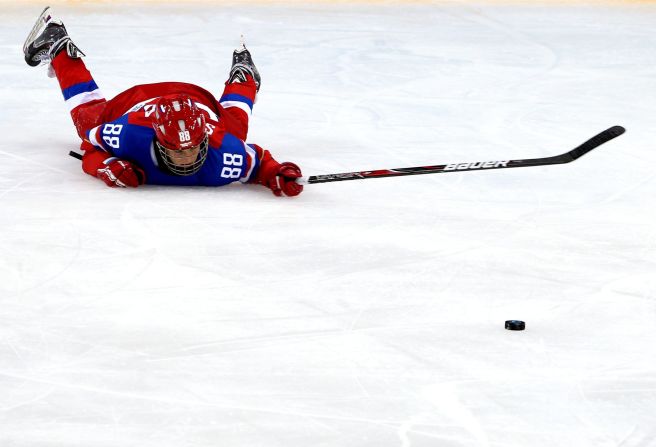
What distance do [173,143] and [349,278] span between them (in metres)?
1.03

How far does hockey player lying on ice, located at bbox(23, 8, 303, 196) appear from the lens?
4.51 meters

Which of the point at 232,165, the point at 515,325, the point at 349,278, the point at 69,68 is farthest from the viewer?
the point at 69,68

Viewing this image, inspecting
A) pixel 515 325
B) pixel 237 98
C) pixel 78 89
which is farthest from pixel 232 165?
pixel 515 325

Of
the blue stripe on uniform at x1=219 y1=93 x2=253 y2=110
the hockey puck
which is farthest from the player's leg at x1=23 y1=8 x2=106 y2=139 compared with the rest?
the hockey puck

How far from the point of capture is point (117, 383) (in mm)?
2980

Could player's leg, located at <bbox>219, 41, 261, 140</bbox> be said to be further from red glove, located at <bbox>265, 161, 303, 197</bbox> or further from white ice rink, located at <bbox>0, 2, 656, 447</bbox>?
red glove, located at <bbox>265, 161, 303, 197</bbox>

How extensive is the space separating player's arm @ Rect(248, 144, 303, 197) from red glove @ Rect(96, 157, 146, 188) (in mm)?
430

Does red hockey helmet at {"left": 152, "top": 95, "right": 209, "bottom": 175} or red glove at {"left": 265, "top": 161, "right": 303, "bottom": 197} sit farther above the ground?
red hockey helmet at {"left": 152, "top": 95, "right": 209, "bottom": 175}

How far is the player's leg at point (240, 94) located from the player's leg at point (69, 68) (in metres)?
0.52

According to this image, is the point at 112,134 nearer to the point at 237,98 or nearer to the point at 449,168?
the point at 237,98

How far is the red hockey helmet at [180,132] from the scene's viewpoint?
446 centimetres

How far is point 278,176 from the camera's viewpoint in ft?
15.3

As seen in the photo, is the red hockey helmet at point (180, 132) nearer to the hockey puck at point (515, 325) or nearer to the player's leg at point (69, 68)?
the player's leg at point (69, 68)

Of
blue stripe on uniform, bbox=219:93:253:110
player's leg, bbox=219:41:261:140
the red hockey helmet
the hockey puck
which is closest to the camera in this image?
the hockey puck
